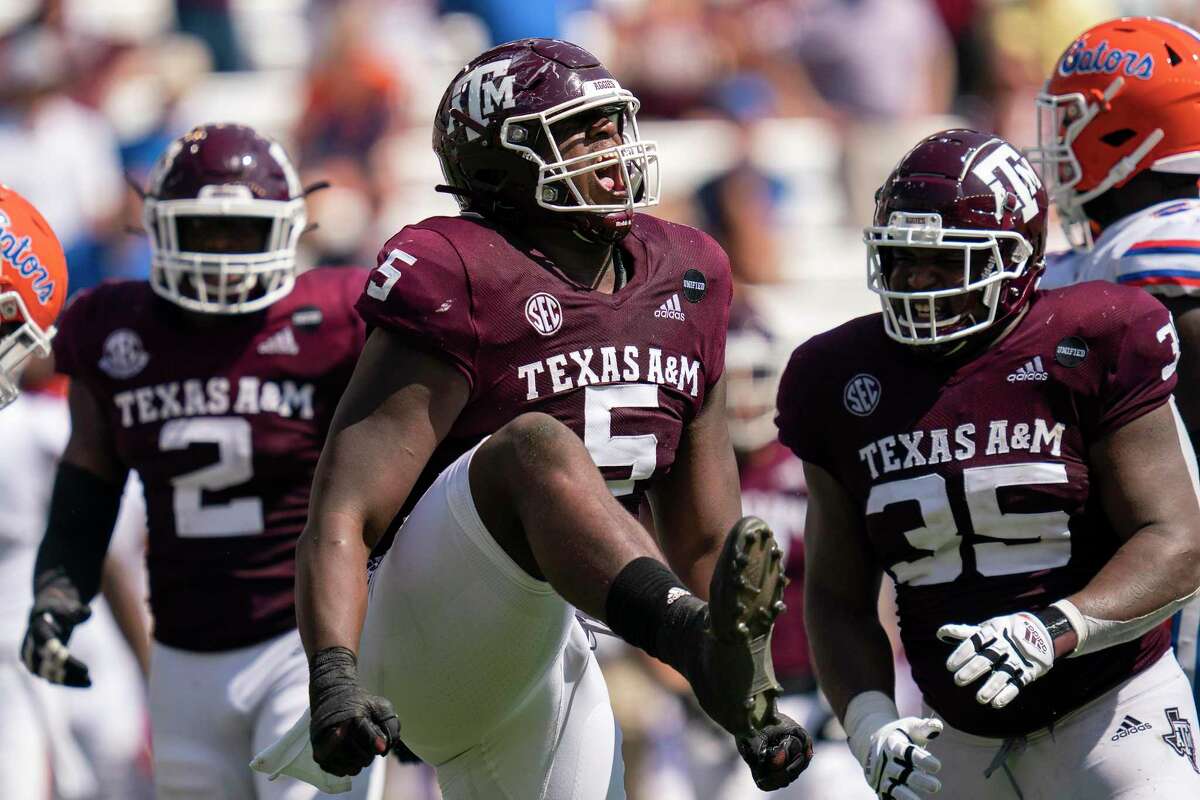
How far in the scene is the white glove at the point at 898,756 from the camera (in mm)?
3162

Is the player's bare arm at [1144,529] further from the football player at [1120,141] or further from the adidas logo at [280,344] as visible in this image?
the adidas logo at [280,344]

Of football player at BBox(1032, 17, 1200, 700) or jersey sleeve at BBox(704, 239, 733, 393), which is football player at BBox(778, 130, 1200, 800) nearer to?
jersey sleeve at BBox(704, 239, 733, 393)

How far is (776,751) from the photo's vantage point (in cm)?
307

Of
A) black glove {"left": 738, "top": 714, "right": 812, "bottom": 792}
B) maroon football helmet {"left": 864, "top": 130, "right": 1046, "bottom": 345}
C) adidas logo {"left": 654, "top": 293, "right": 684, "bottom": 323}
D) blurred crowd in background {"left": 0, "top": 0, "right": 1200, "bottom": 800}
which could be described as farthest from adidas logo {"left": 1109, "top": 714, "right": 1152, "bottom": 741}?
blurred crowd in background {"left": 0, "top": 0, "right": 1200, "bottom": 800}

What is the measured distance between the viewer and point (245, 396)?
4.54 m

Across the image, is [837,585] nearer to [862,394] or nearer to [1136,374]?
[862,394]

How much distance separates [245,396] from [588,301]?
1434mm

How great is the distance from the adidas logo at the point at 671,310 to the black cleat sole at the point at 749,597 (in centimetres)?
83

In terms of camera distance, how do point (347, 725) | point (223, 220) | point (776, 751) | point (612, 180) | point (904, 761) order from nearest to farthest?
point (347, 725)
point (776, 751)
point (904, 761)
point (612, 180)
point (223, 220)

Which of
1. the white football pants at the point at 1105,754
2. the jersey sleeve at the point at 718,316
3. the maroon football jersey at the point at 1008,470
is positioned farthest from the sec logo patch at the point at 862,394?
the white football pants at the point at 1105,754

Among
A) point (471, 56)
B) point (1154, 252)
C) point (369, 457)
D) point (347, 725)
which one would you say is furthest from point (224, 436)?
point (471, 56)

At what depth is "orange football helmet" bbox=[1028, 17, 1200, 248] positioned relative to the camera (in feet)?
13.9

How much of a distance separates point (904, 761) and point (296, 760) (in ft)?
3.33

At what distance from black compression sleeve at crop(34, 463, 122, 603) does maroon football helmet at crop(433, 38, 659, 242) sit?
1616 millimetres
